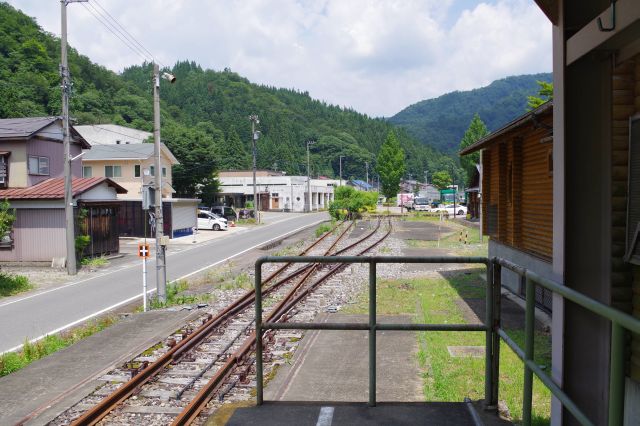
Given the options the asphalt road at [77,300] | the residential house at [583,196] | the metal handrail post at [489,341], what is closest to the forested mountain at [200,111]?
the asphalt road at [77,300]

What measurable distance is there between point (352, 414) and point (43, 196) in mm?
22981

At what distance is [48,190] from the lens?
24.5m

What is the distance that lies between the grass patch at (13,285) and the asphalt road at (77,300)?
0.95m

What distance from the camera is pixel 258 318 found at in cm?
422

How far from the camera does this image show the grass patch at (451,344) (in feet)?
23.0

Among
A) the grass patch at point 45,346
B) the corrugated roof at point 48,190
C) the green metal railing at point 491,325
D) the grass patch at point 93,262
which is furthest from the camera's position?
the corrugated roof at point 48,190

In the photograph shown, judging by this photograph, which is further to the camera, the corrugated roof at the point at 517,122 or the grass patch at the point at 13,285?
the grass patch at the point at 13,285

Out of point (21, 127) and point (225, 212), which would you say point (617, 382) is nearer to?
point (21, 127)

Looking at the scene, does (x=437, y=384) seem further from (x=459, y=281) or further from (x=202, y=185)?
(x=202, y=185)

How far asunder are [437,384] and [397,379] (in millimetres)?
666

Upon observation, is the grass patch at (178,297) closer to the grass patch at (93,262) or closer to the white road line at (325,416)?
the grass patch at (93,262)

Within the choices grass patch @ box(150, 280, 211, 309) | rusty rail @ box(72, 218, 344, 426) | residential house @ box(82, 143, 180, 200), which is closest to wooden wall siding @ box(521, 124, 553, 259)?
rusty rail @ box(72, 218, 344, 426)

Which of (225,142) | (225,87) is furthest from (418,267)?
(225,87)

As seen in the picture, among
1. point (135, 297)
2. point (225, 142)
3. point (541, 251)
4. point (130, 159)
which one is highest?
point (225, 142)
